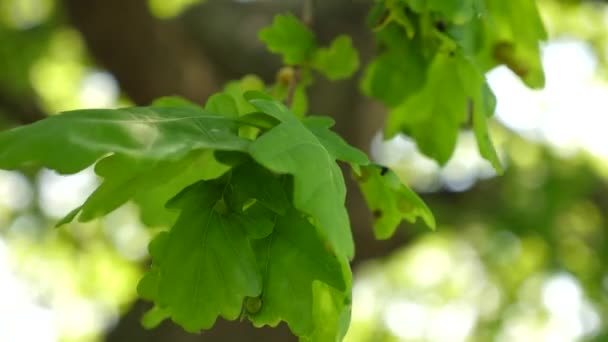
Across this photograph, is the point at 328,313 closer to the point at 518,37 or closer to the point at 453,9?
the point at 453,9

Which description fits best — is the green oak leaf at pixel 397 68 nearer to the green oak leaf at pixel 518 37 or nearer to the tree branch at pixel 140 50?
the green oak leaf at pixel 518 37

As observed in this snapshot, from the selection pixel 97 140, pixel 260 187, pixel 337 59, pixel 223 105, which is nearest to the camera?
pixel 97 140

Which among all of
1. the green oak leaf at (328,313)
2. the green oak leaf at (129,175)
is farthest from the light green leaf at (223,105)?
the green oak leaf at (328,313)

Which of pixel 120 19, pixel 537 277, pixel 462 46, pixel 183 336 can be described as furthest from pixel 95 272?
pixel 462 46

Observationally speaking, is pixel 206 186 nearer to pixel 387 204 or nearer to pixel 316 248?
pixel 316 248

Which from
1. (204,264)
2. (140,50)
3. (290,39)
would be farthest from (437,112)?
(140,50)

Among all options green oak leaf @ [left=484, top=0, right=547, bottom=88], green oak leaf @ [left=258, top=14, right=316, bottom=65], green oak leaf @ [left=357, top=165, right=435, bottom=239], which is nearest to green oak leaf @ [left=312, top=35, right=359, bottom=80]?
green oak leaf @ [left=258, top=14, right=316, bottom=65]
